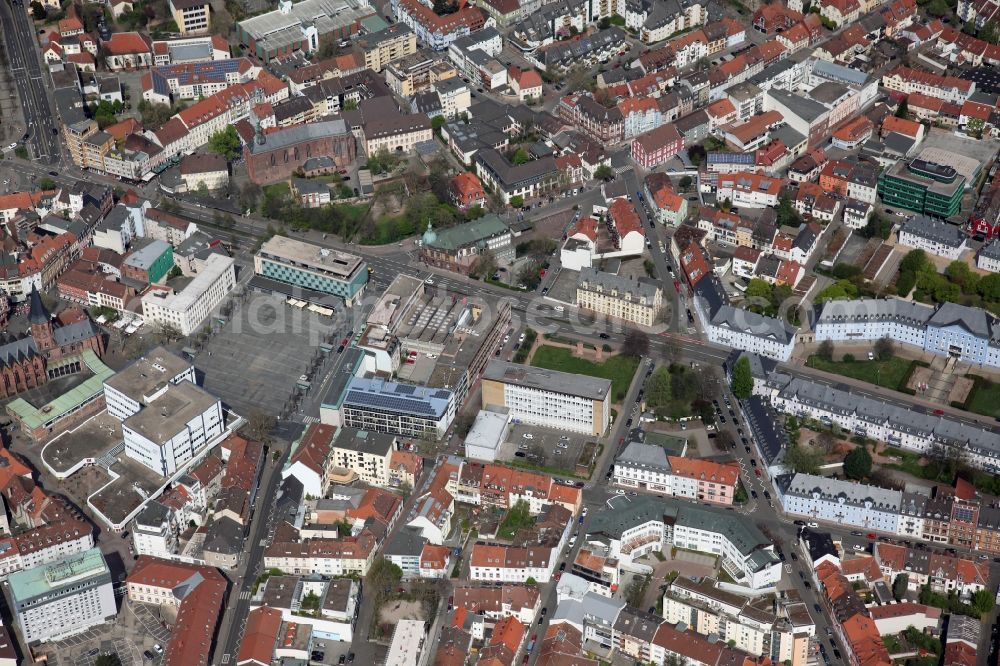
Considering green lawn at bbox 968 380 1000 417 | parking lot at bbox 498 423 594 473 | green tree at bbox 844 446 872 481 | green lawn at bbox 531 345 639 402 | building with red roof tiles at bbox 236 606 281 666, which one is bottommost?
building with red roof tiles at bbox 236 606 281 666

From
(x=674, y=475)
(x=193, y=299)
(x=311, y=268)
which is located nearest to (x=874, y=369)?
(x=674, y=475)

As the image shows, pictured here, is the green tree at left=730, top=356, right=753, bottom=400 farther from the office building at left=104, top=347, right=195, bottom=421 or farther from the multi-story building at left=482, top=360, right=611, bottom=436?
the office building at left=104, top=347, right=195, bottom=421

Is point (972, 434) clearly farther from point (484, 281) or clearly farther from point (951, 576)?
point (484, 281)

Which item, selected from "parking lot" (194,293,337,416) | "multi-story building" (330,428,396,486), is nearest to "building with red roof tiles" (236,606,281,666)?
"multi-story building" (330,428,396,486)

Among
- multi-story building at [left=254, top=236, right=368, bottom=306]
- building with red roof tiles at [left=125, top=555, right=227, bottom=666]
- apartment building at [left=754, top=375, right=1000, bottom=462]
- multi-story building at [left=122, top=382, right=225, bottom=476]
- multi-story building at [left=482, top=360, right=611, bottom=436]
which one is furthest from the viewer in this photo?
multi-story building at [left=254, top=236, right=368, bottom=306]

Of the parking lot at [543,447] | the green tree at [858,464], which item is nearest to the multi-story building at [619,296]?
the parking lot at [543,447]

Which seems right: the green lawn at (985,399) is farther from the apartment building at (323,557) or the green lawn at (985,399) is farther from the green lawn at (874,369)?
the apartment building at (323,557)

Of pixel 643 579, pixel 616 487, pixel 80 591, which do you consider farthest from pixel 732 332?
pixel 80 591
